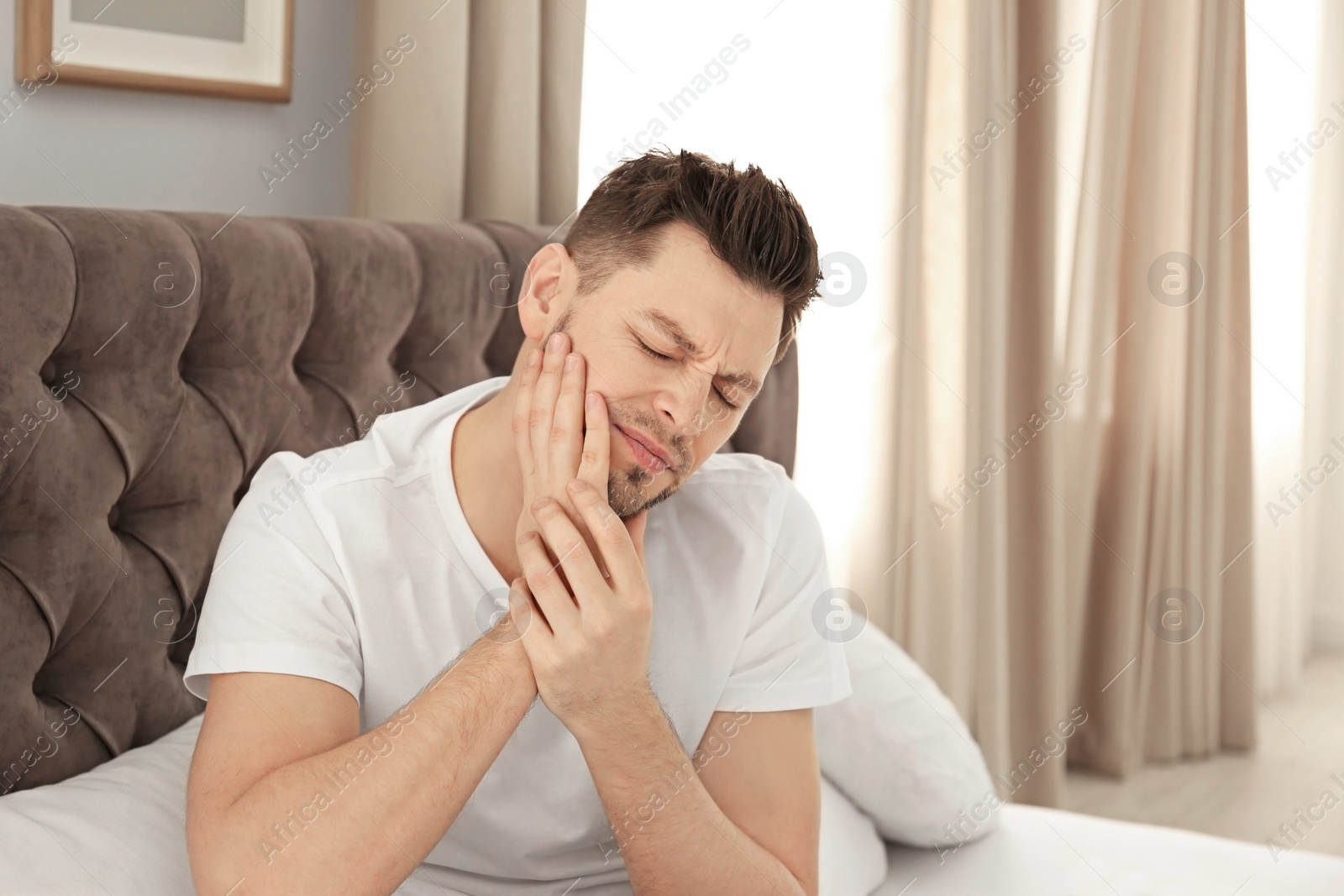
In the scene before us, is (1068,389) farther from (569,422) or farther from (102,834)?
(102,834)

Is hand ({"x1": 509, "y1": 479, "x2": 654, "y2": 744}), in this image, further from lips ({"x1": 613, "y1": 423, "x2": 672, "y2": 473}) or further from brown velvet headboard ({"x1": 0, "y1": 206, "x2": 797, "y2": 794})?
brown velvet headboard ({"x1": 0, "y1": 206, "x2": 797, "y2": 794})

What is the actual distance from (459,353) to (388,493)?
0.61 m

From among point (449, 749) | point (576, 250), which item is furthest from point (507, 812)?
point (576, 250)

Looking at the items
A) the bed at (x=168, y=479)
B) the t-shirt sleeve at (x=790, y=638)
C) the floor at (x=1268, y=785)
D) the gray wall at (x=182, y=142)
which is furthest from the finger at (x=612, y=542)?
the floor at (x=1268, y=785)

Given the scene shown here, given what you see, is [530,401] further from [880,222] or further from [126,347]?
[880,222]

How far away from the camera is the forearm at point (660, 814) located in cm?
122

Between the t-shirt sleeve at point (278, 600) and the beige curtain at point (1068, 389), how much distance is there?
1.84m

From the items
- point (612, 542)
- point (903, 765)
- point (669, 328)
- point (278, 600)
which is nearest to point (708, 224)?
point (669, 328)

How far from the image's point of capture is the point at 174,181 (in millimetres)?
1963

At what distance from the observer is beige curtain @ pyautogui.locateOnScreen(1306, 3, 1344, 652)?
2.94m

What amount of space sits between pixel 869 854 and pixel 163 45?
1729mm

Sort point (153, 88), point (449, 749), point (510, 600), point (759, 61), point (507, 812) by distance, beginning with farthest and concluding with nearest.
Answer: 1. point (759, 61)
2. point (153, 88)
3. point (507, 812)
4. point (510, 600)
5. point (449, 749)

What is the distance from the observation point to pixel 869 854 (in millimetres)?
1719

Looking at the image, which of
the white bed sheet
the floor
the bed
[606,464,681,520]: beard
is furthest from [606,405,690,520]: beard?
the floor
